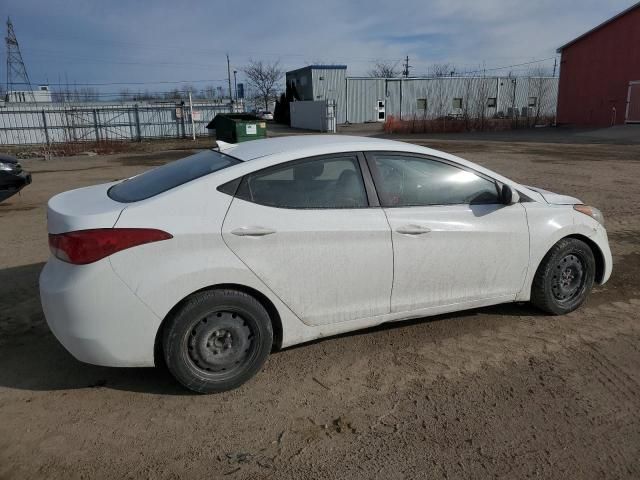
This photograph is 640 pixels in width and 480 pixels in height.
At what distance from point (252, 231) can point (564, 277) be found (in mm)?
2811

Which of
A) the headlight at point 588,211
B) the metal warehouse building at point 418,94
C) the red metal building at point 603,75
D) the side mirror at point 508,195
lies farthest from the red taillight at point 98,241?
the metal warehouse building at point 418,94

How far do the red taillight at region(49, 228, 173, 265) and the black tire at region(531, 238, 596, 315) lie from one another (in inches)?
122

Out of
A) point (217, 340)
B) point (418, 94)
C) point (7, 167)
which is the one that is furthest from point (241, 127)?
point (418, 94)

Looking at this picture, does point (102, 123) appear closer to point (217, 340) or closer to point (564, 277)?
point (217, 340)

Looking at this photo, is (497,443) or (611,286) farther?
(611,286)

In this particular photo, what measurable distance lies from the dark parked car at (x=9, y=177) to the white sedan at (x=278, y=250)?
5733 mm

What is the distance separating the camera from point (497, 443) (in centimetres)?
276

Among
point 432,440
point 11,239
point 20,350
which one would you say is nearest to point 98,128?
point 11,239

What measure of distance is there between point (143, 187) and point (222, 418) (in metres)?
1.64

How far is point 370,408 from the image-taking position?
10.1 ft

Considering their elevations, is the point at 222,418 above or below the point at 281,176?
below

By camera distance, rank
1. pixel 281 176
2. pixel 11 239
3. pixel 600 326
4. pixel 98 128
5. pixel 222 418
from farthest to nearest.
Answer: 1. pixel 98 128
2. pixel 11 239
3. pixel 600 326
4. pixel 281 176
5. pixel 222 418

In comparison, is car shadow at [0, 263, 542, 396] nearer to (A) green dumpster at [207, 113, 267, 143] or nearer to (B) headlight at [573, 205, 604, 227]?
(B) headlight at [573, 205, 604, 227]

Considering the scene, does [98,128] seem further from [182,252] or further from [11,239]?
[182,252]
